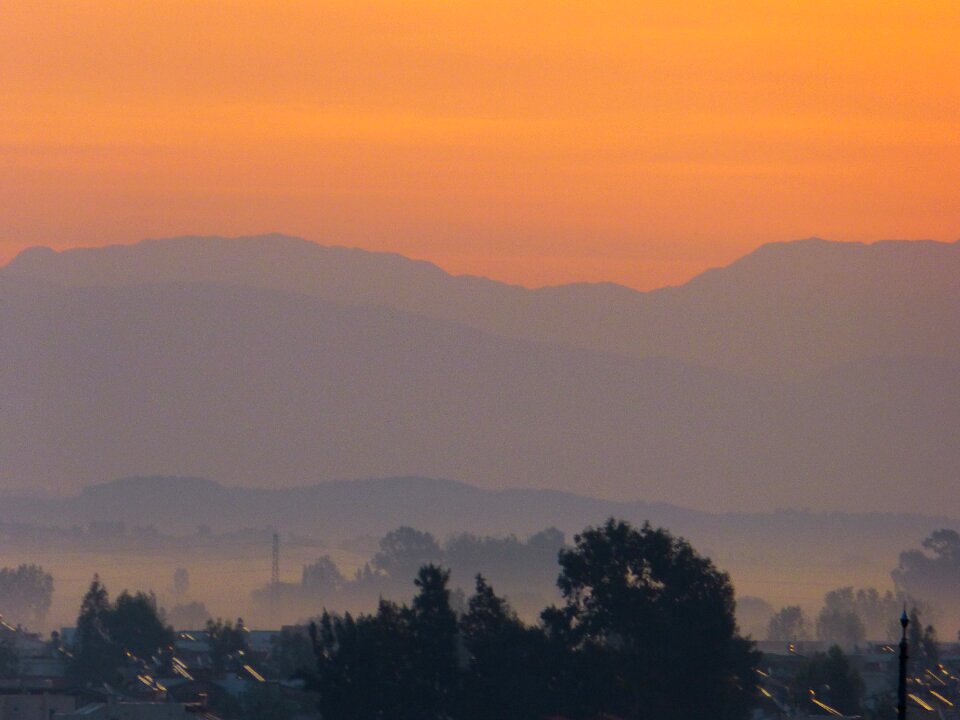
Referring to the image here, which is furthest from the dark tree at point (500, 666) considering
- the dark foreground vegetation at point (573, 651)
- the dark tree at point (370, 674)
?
the dark tree at point (370, 674)

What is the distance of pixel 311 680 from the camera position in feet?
301

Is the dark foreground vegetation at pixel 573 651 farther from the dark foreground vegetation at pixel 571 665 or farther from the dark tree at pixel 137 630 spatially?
the dark tree at pixel 137 630

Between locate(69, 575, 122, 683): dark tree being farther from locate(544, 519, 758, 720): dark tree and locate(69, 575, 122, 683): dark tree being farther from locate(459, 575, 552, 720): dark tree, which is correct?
locate(459, 575, 552, 720): dark tree

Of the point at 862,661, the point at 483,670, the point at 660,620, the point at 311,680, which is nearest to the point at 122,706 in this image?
the point at 311,680

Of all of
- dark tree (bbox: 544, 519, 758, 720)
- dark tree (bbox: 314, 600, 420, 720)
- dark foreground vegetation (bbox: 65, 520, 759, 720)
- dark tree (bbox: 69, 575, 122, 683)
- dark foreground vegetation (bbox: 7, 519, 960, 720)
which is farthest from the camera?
dark tree (bbox: 69, 575, 122, 683)

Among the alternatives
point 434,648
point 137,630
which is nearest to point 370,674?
point 434,648

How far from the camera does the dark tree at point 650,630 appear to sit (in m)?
92.8

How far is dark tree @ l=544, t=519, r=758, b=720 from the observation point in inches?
3654

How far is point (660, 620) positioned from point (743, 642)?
329 centimetres

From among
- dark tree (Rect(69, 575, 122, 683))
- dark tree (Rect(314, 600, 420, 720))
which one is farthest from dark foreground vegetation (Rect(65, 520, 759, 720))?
dark tree (Rect(69, 575, 122, 683))

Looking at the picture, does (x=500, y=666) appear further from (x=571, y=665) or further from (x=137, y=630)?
(x=137, y=630)

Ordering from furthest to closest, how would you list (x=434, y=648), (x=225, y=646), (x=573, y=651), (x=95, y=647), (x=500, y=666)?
(x=95, y=647) → (x=225, y=646) → (x=573, y=651) → (x=434, y=648) → (x=500, y=666)

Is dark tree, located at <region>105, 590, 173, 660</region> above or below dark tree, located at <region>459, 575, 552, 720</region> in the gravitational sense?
above

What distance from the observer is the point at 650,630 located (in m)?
97.7
